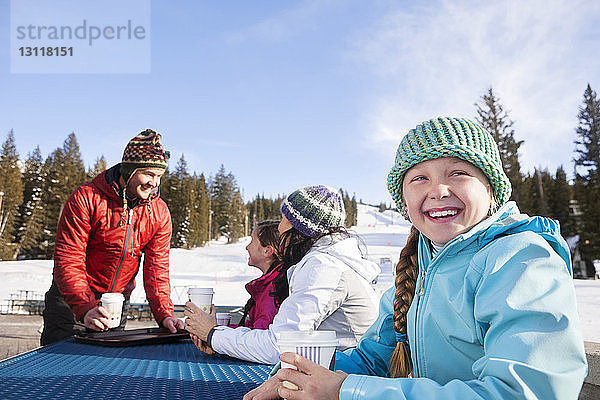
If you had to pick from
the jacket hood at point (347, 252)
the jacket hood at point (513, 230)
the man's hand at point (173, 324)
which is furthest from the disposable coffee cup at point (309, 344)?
the man's hand at point (173, 324)

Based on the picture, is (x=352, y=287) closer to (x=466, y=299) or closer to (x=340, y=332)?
(x=340, y=332)

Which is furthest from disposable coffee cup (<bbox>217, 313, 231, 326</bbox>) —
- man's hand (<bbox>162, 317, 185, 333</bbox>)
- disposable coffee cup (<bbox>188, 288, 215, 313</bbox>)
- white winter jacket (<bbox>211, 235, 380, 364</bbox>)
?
man's hand (<bbox>162, 317, 185, 333</bbox>)

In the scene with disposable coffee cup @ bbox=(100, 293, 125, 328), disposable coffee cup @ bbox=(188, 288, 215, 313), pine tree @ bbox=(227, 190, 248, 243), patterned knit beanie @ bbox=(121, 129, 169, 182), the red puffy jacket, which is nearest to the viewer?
disposable coffee cup @ bbox=(188, 288, 215, 313)

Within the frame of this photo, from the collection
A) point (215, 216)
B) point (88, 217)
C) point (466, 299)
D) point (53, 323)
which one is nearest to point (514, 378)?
point (466, 299)

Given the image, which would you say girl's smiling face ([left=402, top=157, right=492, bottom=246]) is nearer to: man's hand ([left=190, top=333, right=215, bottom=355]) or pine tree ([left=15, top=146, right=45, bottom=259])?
man's hand ([left=190, top=333, right=215, bottom=355])

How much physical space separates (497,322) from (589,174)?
41.6 m

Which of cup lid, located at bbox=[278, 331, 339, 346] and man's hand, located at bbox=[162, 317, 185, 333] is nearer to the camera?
cup lid, located at bbox=[278, 331, 339, 346]

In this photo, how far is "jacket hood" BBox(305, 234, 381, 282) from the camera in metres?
2.41

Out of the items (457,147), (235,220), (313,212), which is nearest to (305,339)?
(457,147)

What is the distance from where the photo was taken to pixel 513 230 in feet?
3.95

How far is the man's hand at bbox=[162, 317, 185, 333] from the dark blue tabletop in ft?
1.96

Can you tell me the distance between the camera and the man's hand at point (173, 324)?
3.11m

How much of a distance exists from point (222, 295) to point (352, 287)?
15.3 m

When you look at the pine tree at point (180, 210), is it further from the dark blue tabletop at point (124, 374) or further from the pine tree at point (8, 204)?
the dark blue tabletop at point (124, 374)
